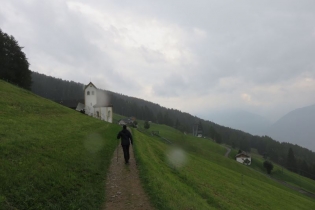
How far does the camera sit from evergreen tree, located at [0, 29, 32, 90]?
193 ft

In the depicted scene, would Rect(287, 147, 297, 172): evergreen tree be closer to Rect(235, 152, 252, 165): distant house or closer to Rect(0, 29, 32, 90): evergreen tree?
Rect(235, 152, 252, 165): distant house

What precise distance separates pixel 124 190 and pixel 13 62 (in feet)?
201

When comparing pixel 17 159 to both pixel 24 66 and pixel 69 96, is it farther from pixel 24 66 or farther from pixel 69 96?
pixel 69 96

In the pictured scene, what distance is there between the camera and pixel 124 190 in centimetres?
1227

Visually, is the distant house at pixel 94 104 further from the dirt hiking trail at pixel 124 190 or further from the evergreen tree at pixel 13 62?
the dirt hiking trail at pixel 124 190

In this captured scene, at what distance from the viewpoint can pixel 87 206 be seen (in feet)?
32.3

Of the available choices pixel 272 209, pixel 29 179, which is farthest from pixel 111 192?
pixel 272 209

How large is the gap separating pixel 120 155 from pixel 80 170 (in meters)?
6.67

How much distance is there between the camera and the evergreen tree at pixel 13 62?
5872 centimetres

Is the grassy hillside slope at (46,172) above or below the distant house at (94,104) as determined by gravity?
below

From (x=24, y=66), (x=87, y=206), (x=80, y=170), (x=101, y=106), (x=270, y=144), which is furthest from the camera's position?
(x=270, y=144)

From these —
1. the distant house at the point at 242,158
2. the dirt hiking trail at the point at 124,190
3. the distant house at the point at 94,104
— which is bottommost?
the distant house at the point at 242,158

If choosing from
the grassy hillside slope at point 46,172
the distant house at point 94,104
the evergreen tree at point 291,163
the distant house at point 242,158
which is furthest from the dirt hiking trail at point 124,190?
the evergreen tree at point 291,163

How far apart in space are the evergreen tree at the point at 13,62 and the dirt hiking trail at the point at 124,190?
54.4 meters
